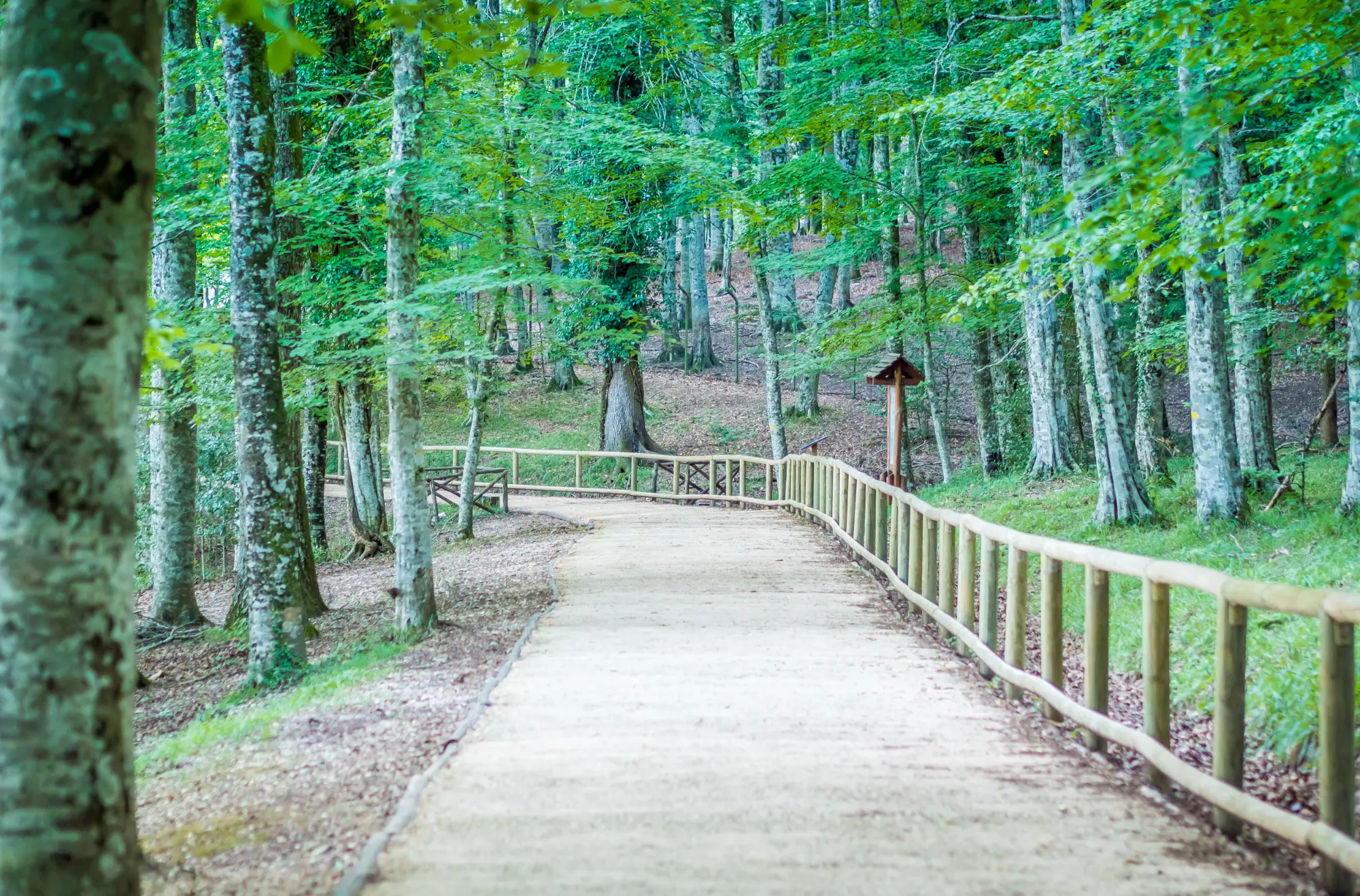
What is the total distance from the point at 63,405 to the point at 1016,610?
4849mm

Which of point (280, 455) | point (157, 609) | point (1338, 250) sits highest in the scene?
point (1338, 250)

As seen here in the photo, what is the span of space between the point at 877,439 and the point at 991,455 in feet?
15.8

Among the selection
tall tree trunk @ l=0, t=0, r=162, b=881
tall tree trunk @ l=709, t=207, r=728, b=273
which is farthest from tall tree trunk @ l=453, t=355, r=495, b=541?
tall tree trunk @ l=709, t=207, r=728, b=273

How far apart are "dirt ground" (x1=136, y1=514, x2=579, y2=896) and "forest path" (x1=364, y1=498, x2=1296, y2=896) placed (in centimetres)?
35

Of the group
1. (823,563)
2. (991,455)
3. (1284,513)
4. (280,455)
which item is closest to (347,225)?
(280,455)

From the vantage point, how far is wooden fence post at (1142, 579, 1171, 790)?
4.32 m

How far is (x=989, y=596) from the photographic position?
20.4 feet

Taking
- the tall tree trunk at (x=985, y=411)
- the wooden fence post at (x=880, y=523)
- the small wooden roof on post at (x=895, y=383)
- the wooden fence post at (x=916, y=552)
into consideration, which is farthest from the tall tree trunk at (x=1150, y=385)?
the wooden fence post at (x=916, y=552)

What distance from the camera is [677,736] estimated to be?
4938mm

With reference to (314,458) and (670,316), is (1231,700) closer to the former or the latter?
(314,458)

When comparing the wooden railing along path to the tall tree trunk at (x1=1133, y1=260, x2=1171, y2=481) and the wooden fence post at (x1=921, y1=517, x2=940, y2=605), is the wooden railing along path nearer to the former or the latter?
the wooden fence post at (x1=921, y1=517, x2=940, y2=605)

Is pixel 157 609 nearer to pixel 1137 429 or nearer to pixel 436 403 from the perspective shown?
pixel 1137 429

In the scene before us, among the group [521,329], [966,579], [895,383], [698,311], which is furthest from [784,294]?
[966,579]

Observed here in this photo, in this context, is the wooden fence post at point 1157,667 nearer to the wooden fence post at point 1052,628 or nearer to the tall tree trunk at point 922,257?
the wooden fence post at point 1052,628
